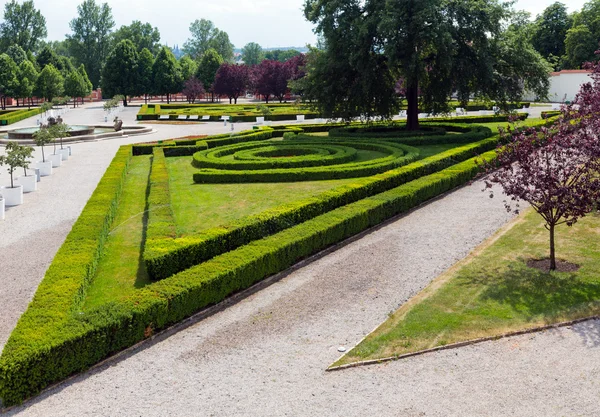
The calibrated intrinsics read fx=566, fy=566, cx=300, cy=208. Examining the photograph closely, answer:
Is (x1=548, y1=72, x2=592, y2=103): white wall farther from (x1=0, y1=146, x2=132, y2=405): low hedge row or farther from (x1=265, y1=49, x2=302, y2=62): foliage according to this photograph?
(x1=265, y1=49, x2=302, y2=62): foliage

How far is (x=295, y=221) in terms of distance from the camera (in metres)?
13.6

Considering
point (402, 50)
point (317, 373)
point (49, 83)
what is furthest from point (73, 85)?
point (317, 373)

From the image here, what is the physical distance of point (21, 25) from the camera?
322 feet

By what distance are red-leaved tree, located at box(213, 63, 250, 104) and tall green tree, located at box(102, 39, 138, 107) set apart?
10.9 meters

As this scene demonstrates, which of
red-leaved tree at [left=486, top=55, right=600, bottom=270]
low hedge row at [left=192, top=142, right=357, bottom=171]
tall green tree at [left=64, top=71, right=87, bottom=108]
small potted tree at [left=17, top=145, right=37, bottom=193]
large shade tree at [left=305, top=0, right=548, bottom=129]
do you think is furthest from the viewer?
tall green tree at [left=64, top=71, right=87, bottom=108]

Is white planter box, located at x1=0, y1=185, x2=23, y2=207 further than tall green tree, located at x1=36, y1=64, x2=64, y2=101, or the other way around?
tall green tree, located at x1=36, y1=64, x2=64, y2=101

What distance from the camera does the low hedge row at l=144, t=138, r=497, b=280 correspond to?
1067cm

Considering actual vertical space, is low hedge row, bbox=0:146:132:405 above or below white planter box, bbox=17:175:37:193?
below

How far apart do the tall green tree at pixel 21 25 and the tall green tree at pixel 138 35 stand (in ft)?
44.9

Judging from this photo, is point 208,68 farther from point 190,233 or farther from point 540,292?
point 540,292

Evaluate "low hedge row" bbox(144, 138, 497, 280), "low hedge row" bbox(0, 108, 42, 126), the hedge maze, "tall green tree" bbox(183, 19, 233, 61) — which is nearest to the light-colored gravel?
→ the hedge maze

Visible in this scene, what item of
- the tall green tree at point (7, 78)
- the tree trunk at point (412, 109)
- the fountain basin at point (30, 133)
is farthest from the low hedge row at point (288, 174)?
the tall green tree at point (7, 78)

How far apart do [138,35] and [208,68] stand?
33061 millimetres

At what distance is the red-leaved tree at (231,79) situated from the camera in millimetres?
76062
